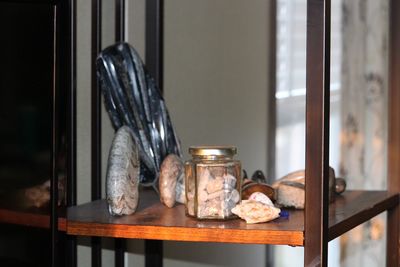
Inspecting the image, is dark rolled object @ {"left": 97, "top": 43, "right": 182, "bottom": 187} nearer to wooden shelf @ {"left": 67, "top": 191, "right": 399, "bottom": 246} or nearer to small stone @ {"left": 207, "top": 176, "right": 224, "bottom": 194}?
wooden shelf @ {"left": 67, "top": 191, "right": 399, "bottom": 246}

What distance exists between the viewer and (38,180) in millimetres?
1063

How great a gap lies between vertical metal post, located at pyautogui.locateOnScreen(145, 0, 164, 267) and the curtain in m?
1.22

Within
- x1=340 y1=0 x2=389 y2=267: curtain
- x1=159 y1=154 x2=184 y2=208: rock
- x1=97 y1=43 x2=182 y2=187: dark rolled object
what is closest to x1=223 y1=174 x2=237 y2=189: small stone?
x1=159 y1=154 x2=184 y2=208: rock

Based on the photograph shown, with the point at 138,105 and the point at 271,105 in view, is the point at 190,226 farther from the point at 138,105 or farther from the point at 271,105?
the point at 271,105

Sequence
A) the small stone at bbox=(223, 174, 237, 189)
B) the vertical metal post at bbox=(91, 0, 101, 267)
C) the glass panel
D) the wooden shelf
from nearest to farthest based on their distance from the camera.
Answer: the glass panel, the wooden shelf, the small stone at bbox=(223, 174, 237, 189), the vertical metal post at bbox=(91, 0, 101, 267)

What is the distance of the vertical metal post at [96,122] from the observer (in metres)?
1.39

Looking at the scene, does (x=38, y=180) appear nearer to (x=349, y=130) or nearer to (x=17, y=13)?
(x=17, y=13)

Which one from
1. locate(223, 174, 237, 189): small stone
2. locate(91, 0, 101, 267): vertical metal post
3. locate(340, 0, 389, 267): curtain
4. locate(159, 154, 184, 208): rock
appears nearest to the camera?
locate(223, 174, 237, 189): small stone

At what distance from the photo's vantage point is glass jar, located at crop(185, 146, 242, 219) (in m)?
1.17

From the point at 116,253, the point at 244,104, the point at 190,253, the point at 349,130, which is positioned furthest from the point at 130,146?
the point at 349,130

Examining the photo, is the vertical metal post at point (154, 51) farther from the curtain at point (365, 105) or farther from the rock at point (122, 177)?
the curtain at point (365, 105)

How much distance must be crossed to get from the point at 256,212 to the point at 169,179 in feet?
0.67

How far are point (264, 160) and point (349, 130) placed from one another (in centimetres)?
49

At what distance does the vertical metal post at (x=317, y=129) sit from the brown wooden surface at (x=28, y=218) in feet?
1.23
